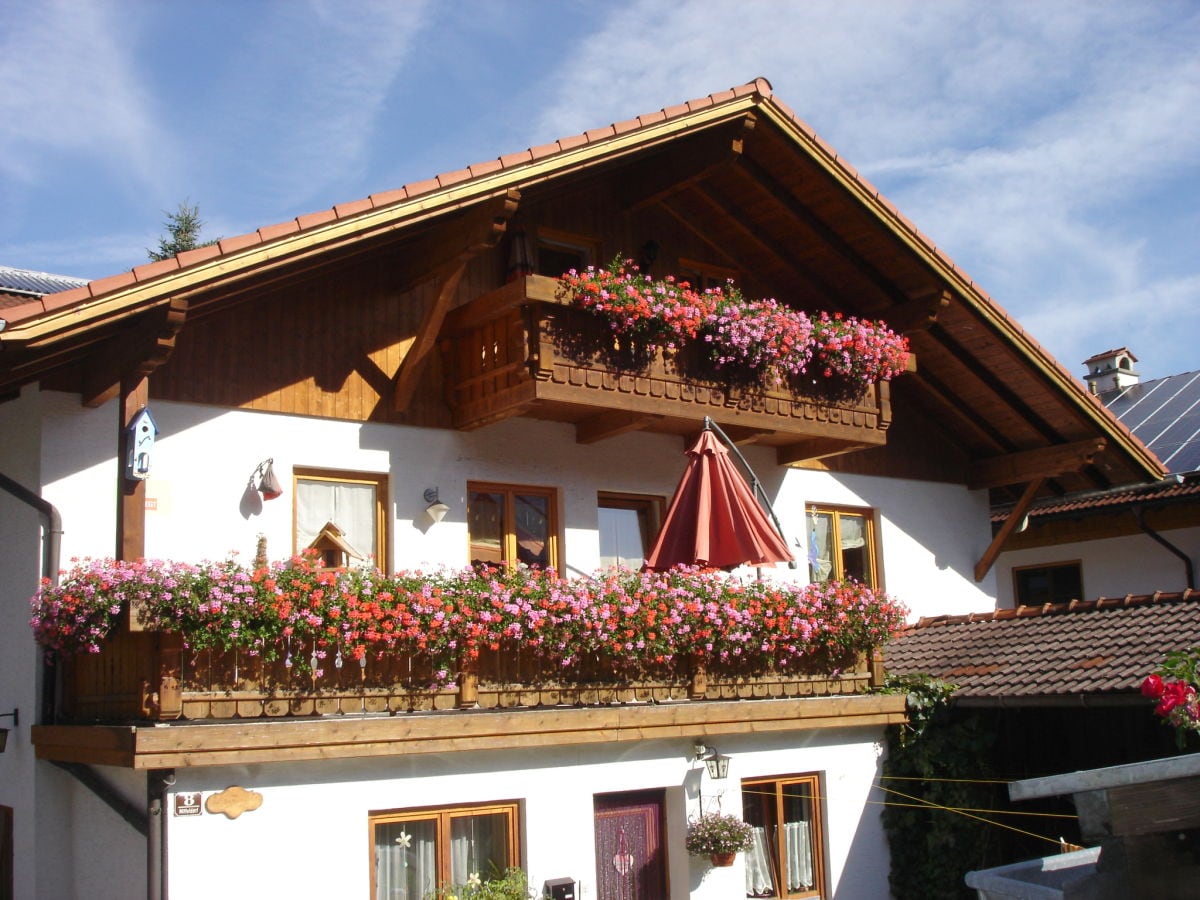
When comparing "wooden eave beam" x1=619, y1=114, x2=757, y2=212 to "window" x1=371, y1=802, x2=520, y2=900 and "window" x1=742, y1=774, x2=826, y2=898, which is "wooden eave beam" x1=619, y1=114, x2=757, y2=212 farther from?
"window" x1=371, y1=802, x2=520, y2=900

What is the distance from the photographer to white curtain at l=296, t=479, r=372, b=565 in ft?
38.3

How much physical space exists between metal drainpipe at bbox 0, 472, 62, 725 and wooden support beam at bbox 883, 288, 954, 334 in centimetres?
915

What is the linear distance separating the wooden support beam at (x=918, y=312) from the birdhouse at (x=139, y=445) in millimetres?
8472

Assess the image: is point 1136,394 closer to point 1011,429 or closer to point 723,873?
point 1011,429

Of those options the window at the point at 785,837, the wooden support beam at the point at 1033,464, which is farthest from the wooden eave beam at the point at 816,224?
the window at the point at 785,837

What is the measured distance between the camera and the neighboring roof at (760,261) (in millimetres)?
9688

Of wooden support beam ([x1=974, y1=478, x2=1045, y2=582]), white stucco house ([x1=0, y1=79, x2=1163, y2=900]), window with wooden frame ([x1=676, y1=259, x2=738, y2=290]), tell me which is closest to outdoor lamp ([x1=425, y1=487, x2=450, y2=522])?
white stucco house ([x1=0, y1=79, x2=1163, y2=900])

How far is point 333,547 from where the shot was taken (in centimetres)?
1170

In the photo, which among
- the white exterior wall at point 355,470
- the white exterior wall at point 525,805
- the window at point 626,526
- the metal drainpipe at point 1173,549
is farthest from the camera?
the metal drainpipe at point 1173,549

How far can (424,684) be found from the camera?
33.7 ft

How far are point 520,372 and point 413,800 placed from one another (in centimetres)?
373

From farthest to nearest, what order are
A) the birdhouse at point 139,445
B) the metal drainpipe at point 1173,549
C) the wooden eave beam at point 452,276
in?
1. the metal drainpipe at point 1173,549
2. the wooden eave beam at point 452,276
3. the birdhouse at point 139,445

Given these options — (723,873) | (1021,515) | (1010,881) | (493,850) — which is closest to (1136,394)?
(1021,515)

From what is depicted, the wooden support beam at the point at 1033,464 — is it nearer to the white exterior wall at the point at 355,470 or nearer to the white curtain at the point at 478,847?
the white exterior wall at the point at 355,470
